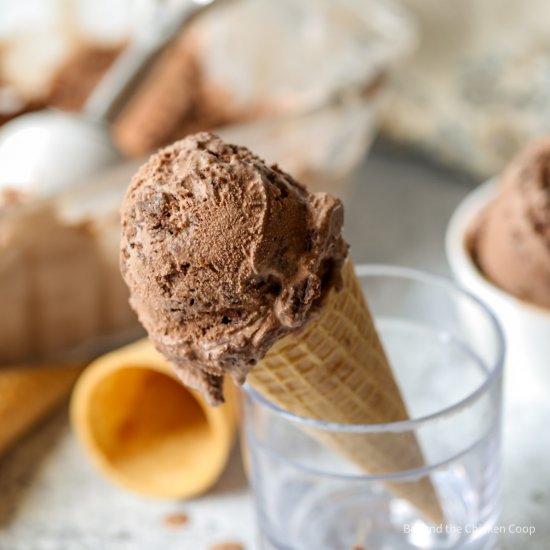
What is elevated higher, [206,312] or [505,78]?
[206,312]

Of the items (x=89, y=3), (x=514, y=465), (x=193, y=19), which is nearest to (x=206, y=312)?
(x=514, y=465)

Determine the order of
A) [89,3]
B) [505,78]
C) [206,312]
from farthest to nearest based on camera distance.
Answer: [89,3], [505,78], [206,312]

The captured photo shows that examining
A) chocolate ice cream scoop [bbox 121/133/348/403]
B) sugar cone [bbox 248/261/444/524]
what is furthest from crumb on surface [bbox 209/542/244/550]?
chocolate ice cream scoop [bbox 121/133/348/403]

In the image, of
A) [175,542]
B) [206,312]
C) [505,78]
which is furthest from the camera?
[505,78]

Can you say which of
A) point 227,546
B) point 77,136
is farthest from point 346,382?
point 77,136

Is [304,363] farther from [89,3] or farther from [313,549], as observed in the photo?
[89,3]

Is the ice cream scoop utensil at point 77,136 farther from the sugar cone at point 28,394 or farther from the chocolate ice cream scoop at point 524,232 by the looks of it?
the chocolate ice cream scoop at point 524,232

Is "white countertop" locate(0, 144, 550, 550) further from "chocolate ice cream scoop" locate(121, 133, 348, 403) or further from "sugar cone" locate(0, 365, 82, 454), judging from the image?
"chocolate ice cream scoop" locate(121, 133, 348, 403)
